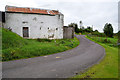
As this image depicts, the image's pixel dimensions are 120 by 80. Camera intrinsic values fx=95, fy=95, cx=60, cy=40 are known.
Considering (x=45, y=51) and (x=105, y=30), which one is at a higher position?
(x=105, y=30)

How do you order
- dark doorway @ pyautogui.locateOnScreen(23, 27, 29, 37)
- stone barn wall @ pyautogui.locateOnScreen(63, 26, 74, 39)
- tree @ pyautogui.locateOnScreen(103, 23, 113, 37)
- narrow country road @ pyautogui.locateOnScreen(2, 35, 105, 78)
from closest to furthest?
1. narrow country road @ pyautogui.locateOnScreen(2, 35, 105, 78)
2. dark doorway @ pyautogui.locateOnScreen(23, 27, 29, 37)
3. stone barn wall @ pyautogui.locateOnScreen(63, 26, 74, 39)
4. tree @ pyautogui.locateOnScreen(103, 23, 113, 37)

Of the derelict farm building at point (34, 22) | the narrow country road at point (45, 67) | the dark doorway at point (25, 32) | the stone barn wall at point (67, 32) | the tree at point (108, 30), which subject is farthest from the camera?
the tree at point (108, 30)

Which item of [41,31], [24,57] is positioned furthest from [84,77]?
[41,31]

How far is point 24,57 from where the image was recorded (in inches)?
357

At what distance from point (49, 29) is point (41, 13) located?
13.2ft

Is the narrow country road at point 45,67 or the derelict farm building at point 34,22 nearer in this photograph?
the narrow country road at point 45,67

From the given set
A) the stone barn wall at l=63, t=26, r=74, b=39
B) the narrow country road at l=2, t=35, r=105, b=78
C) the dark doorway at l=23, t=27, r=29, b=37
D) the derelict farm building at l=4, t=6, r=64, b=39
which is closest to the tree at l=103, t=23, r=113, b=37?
the stone barn wall at l=63, t=26, r=74, b=39

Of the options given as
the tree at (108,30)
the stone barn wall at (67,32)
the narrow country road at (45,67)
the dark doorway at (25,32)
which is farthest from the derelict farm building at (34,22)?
the tree at (108,30)

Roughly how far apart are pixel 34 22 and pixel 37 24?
77 cm

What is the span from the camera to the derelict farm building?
19.5 meters

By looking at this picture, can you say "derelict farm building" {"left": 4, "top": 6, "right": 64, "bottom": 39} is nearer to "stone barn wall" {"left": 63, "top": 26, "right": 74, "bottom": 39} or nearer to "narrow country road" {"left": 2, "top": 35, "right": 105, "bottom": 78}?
"stone barn wall" {"left": 63, "top": 26, "right": 74, "bottom": 39}

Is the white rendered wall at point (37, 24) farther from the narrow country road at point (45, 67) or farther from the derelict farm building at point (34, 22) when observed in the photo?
the narrow country road at point (45, 67)

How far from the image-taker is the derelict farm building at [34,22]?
19.5 meters

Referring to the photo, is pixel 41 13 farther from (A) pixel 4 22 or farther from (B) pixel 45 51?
(B) pixel 45 51
